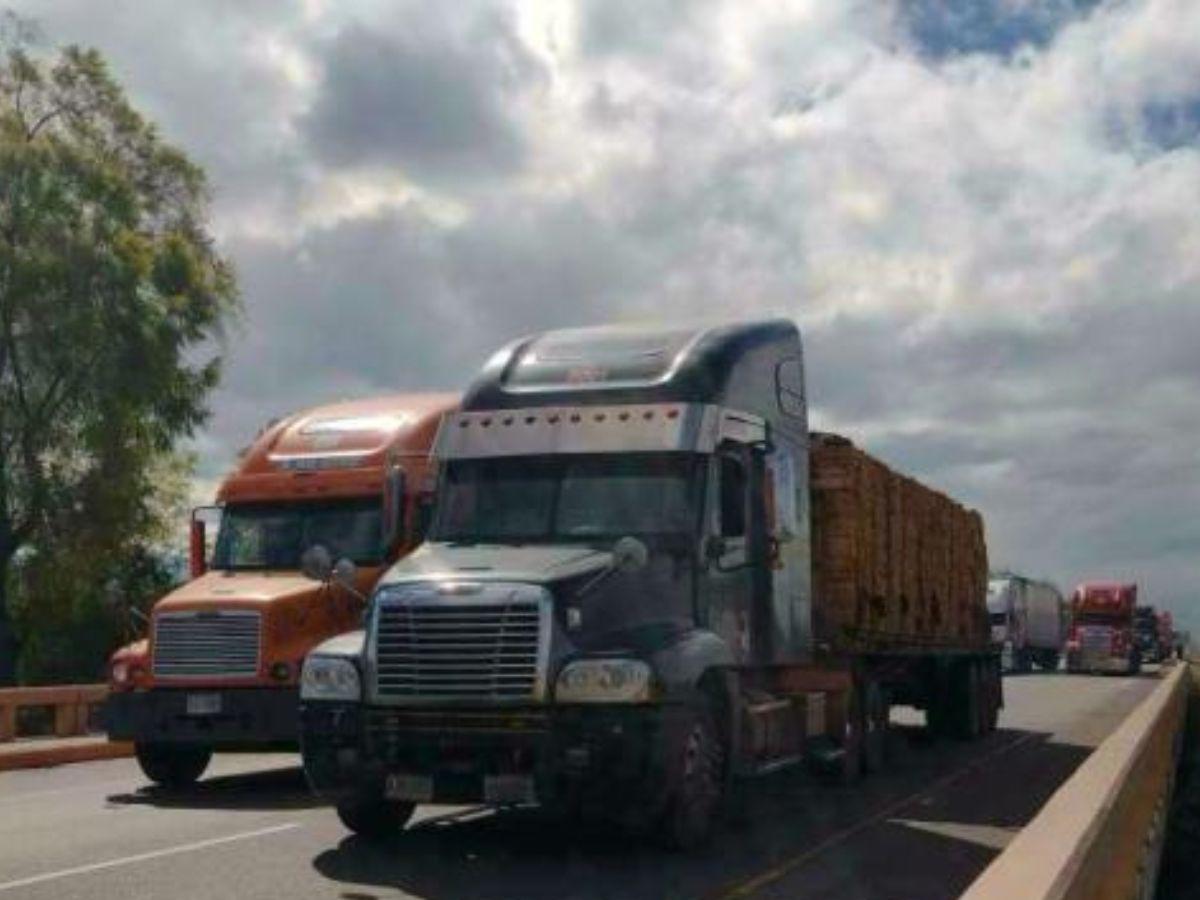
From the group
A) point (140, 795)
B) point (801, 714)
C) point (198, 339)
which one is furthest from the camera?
point (198, 339)

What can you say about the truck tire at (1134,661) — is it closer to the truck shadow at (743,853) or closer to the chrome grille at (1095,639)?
the chrome grille at (1095,639)

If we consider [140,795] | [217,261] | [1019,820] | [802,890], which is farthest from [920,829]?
[217,261]

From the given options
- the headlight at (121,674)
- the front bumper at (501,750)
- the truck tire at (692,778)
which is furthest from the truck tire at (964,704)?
the front bumper at (501,750)

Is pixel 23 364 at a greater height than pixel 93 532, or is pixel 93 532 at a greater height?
pixel 23 364

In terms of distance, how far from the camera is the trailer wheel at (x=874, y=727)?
630 inches

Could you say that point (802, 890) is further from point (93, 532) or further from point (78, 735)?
point (93, 532)

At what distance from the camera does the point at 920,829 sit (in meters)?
12.3

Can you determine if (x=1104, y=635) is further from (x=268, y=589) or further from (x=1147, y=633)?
(x=268, y=589)

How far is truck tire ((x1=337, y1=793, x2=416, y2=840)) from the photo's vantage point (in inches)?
441

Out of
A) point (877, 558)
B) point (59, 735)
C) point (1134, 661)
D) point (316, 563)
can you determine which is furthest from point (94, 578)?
point (1134, 661)

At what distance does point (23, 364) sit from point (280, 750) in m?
23.5

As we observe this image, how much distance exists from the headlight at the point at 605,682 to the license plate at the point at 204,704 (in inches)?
217

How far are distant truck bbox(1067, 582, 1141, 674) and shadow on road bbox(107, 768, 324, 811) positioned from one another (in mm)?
47189

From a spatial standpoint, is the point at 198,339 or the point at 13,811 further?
the point at 198,339
